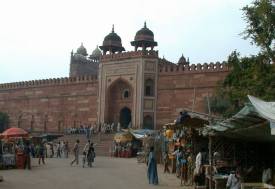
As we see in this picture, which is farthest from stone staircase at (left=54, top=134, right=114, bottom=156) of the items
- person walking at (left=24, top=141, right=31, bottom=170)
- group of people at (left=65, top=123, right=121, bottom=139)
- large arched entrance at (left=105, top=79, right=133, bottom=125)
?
person walking at (left=24, top=141, right=31, bottom=170)

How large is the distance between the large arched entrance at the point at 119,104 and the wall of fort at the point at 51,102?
102 centimetres

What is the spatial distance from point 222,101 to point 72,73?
24976 mm

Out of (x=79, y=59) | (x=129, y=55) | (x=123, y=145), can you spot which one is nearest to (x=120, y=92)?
(x=129, y=55)

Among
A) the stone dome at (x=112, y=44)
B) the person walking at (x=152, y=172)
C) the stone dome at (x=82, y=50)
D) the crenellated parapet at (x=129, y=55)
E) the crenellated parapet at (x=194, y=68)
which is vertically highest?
the stone dome at (x=82, y=50)

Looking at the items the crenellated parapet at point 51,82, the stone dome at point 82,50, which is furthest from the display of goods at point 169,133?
the stone dome at point 82,50

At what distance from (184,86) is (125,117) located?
5.38 m

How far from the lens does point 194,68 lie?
95.2ft

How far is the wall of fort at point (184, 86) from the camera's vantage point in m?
28.1

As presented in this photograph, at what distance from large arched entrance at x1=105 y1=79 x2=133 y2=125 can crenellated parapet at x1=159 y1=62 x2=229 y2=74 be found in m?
2.87

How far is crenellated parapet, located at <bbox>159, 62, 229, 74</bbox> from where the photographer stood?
2803cm

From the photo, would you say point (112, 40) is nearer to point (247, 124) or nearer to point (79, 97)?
point (79, 97)

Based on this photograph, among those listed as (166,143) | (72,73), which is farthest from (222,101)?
(72,73)

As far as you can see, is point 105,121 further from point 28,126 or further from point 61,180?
point 61,180

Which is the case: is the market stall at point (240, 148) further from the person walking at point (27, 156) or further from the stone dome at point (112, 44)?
the stone dome at point (112, 44)
